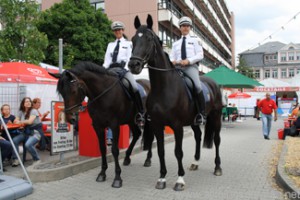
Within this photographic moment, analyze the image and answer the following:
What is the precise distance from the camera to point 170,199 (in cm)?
479

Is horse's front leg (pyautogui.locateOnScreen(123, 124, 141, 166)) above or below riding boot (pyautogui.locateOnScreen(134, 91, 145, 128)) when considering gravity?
below

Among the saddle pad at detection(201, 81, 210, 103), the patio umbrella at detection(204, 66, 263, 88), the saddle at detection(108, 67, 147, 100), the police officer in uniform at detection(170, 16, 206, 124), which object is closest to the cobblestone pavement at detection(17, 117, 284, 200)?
the police officer in uniform at detection(170, 16, 206, 124)

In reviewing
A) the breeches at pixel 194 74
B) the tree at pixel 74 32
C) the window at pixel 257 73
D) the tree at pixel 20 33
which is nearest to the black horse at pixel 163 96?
the breeches at pixel 194 74

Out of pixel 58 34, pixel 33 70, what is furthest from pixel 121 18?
pixel 33 70

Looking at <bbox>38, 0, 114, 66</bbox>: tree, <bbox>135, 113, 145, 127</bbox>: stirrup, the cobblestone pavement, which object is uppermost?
<bbox>38, 0, 114, 66</bbox>: tree

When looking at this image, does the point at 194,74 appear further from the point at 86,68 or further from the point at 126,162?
the point at 126,162

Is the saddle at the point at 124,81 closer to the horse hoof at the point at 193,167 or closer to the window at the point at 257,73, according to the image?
the horse hoof at the point at 193,167

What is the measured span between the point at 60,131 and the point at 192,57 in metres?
3.34

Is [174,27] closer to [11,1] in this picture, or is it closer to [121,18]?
[121,18]

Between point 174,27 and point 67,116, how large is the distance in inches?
1088

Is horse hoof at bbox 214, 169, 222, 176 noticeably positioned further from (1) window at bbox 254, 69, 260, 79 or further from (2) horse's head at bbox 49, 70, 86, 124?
(1) window at bbox 254, 69, 260, 79

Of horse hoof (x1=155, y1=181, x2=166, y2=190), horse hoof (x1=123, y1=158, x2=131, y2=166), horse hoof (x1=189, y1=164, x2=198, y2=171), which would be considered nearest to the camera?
horse hoof (x1=155, y1=181, x2=166, y2=190)

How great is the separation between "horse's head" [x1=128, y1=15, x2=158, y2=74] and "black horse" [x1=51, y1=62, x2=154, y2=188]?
1.24 meters

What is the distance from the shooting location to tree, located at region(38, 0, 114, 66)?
2316 centimetres
